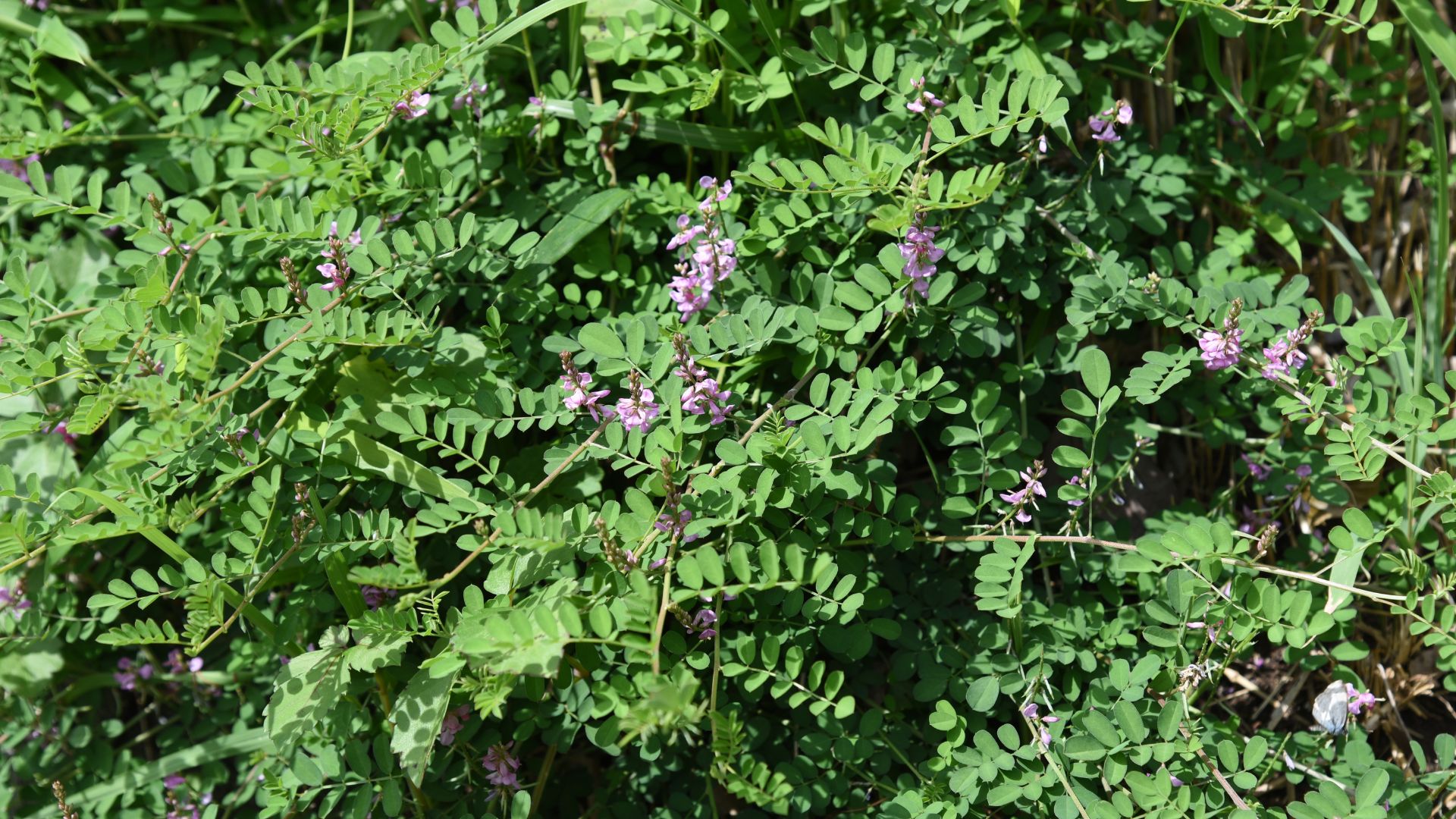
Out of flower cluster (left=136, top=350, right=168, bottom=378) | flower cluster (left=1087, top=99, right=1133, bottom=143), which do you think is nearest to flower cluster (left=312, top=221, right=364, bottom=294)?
flower cluster (left=136, top=350, right=168, bottom=378)

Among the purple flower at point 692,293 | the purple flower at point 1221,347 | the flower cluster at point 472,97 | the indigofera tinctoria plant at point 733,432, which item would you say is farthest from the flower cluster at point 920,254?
the flower cluster at point 472,97

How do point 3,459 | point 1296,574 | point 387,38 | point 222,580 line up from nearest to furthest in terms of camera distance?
point 1296,574
point 222,580
point 3,459
point 387,38

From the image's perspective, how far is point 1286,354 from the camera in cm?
174

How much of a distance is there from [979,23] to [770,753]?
4.34 ft

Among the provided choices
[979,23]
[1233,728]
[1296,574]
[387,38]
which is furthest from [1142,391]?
[387,38]

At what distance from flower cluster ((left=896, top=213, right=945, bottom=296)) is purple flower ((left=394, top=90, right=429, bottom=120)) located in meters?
0.85

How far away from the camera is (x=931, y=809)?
1.64m

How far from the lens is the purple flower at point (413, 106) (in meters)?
1.87

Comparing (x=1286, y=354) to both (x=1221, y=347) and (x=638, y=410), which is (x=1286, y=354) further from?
(x=638, y=410)

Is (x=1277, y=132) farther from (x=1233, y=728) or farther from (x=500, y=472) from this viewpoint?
(x=500, y=472)

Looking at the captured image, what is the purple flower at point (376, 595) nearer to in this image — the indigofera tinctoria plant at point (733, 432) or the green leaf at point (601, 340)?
the indigofera tinctoria plant at point (733, 432)

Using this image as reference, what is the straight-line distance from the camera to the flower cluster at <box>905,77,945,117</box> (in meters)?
1.81

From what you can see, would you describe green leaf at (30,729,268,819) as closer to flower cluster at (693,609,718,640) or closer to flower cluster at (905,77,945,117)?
flower cluster at (693,609,718,640)

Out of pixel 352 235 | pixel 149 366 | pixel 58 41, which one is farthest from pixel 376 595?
pixel 58 41
